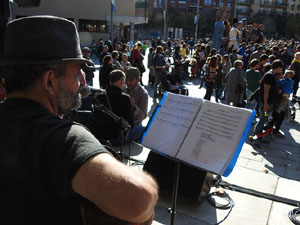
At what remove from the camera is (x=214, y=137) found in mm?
2410

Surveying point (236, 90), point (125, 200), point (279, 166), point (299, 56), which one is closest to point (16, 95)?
point (125, 200)

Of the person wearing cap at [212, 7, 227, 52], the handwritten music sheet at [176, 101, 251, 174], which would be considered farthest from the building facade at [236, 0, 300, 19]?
the handwritten music sheet at [176, 101, 251, 174]

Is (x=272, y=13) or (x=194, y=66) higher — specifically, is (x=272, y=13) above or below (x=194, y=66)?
above

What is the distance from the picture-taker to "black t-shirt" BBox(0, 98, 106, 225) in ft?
3.01

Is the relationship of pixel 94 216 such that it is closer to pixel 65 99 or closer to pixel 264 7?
pixel 65 99

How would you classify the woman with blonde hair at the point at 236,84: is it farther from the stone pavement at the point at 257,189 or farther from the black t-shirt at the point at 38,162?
the black t-shirt at the point at 38,162

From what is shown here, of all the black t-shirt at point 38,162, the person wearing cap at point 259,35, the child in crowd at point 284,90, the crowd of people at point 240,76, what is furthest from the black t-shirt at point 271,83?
the person wearing cap at point 259,35

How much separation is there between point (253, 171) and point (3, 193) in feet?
13.7

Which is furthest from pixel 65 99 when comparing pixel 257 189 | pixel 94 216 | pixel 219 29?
pixel 219 29

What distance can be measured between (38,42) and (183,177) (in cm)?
253

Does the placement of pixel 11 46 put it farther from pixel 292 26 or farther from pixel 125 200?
pixel 292 26

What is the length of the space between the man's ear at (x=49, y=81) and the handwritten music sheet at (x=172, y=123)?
62.0 inches

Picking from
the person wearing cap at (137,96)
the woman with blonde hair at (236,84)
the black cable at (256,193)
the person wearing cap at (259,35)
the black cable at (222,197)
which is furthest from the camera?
the person wearing cap at (259,35)

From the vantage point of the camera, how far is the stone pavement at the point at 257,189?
124 inches
